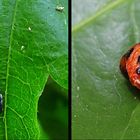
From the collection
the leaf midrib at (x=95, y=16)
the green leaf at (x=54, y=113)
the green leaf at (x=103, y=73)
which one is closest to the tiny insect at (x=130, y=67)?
the green leaf at (x=103, y=73)

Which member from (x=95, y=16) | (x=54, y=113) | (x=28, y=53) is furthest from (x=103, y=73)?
(x=54, y=113)

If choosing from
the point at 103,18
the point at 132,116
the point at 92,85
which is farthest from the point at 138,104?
the point at 103,18

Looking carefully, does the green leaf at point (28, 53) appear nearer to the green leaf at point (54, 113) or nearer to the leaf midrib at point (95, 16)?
the leaf midrib at point (95, 16)

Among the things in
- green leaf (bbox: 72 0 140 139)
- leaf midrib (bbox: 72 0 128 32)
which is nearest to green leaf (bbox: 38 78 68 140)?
green leaf (bbox: 72 0 140 139)

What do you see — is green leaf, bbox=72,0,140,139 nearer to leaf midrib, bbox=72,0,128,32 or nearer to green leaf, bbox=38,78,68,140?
leaf midrib, bbox=72,0,128,32

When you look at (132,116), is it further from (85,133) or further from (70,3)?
(70,3)

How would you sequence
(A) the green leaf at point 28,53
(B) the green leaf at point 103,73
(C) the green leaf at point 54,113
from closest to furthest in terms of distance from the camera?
(A) the green leaf at point 28,53 → (B) the green leaf at point 103,73 → (C) the green leaf at point 54,113

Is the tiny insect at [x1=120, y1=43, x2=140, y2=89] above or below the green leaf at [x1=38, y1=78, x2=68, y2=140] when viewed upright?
above
